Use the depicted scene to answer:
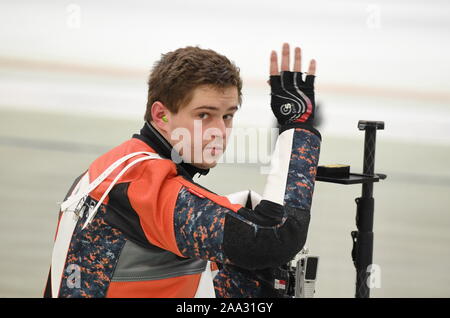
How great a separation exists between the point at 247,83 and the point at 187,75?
13.7 feet

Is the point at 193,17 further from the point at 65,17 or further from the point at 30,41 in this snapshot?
the point at 30,41

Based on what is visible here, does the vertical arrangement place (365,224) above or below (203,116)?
below

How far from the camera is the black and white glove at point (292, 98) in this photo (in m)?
1.08

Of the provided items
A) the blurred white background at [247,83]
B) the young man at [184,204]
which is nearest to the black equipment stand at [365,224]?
the young man at [184,204]

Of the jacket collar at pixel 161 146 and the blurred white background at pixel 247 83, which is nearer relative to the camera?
the jacket collar at pixel 161 146

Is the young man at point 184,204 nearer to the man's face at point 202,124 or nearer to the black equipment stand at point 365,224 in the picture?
the man's face at point 202,124

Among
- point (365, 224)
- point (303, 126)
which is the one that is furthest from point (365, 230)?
point (303, 126)

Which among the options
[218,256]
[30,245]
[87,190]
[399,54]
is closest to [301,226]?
[218,256]

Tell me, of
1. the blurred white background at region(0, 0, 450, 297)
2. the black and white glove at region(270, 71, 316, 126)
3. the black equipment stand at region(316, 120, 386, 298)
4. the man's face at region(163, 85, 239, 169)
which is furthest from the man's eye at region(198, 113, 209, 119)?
the blurred white background at region(0, 0, 450, 297)

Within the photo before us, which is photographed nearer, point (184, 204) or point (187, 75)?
point (184, 204)

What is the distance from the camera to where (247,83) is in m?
5.23

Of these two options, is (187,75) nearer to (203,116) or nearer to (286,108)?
(203,116)

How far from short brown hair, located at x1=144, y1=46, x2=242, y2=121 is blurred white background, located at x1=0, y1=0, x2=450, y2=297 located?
75.8 inches

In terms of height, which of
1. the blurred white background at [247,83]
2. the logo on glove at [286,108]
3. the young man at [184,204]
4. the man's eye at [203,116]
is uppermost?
the blurred white background at [247,83]
